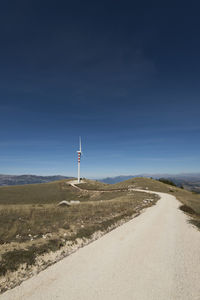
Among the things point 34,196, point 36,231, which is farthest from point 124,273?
point 34,196

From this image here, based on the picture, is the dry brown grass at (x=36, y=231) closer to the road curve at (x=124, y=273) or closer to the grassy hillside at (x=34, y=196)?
the road curve at (x=124, y=273)

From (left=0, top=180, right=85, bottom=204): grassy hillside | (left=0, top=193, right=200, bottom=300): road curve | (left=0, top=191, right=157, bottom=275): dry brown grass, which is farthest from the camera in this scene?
(left=0, top=180, right=85, bottom=204): grassy hillside

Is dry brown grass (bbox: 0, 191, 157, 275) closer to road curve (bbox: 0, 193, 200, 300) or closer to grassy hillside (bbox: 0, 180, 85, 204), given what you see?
road curve (bbox: 0, 193, 200, 300)

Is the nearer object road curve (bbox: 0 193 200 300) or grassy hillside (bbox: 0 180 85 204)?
road curve (bbox: 0 193 200 300)

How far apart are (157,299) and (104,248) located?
568 centimetres

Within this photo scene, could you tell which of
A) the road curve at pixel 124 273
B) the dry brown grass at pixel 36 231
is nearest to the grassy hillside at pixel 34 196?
the dry brown grass at pixel 36 231

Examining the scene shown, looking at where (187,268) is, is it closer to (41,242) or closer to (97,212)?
(41,242)

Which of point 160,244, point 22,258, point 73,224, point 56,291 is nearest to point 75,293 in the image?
point 56,291

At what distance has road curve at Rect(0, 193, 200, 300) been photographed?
7.25 m

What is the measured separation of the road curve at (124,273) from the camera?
7.25 metres

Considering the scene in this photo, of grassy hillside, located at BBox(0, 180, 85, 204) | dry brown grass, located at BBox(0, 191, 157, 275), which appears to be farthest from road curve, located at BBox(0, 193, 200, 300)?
grassy hillside, located at BBox(0, 180, 85, 204)

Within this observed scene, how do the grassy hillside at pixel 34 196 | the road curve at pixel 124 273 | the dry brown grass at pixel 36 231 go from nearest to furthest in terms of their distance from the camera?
the road curve at pixel 124 273
the dry brown grass at pixel 36 231
the grassy hillside at pixel 34 196

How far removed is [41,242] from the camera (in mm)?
Answer: 12547

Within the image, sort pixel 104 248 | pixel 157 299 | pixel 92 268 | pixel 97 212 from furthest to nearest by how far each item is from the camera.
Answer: pixel 97 212, pixel 104 248, pixel 92 268, pixel 157 299
